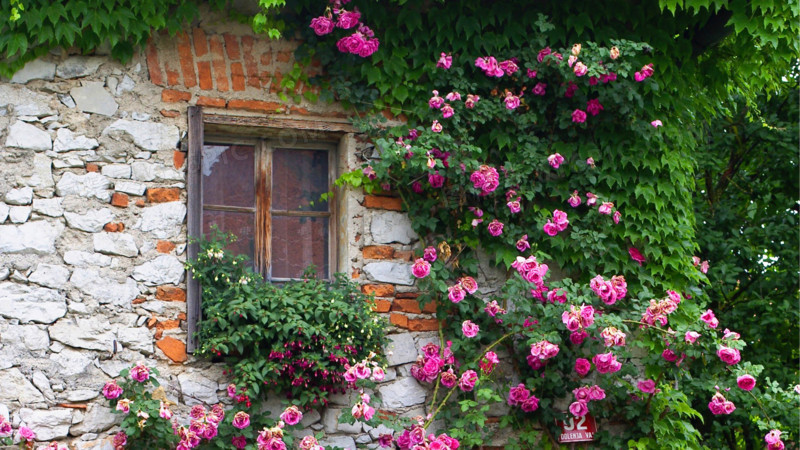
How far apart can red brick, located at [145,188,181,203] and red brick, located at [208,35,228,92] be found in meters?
0.61

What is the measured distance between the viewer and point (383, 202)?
201 inches

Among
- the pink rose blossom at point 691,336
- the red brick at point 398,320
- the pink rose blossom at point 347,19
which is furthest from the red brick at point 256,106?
the pink rose blossom at point 691,336

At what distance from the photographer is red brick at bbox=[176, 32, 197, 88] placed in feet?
16.2

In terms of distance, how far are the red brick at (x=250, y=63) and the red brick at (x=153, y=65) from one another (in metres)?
0.45

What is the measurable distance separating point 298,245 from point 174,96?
1.02 m

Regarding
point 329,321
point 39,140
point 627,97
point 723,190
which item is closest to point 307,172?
point 329,321

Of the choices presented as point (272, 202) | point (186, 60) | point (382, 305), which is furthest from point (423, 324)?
point (186, 60)

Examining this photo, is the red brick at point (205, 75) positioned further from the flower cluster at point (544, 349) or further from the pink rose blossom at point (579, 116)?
the flower cluster at point (544, 349)

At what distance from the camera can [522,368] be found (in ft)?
16.5

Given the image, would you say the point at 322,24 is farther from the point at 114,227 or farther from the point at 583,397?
the point at 583,397

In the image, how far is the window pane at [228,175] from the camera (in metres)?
5.08

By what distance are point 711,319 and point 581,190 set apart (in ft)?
3.23

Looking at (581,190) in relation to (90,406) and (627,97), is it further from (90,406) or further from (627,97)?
(90,406)

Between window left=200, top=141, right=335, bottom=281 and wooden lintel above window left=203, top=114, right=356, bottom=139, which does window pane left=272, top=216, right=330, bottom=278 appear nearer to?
window left=200, top=141, right=335, bottom=281
